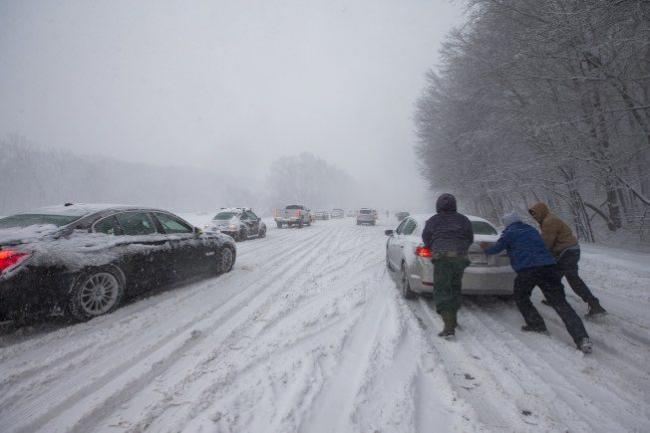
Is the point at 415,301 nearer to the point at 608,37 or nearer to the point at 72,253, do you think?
the point at 72,253

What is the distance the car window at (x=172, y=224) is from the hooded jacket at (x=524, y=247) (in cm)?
538

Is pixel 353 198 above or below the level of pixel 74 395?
above

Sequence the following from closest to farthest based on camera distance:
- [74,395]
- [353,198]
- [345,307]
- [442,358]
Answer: [74,395] < [442,358] < [345,307] < [353,198]

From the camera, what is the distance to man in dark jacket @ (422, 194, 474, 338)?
11.3 ft

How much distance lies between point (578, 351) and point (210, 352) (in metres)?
3.95

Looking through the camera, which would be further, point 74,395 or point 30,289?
point 30,289

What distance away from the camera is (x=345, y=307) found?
431 centimetres

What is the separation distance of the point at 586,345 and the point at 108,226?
6.29m

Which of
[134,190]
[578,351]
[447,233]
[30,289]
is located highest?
[134,190]

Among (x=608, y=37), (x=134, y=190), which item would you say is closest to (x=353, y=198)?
(x=134, y=190)

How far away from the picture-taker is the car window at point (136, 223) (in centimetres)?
453

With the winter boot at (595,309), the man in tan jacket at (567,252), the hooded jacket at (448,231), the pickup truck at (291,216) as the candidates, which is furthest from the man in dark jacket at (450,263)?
the pickup truck at (291,216)

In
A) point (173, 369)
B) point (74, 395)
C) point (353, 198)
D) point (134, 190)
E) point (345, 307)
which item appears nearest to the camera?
point (74, 395)

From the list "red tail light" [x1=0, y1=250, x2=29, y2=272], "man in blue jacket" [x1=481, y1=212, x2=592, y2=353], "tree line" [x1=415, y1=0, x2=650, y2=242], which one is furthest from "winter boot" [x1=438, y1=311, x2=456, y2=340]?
"tree line" [x1=415, y1=0, x2=650, y2=242]
